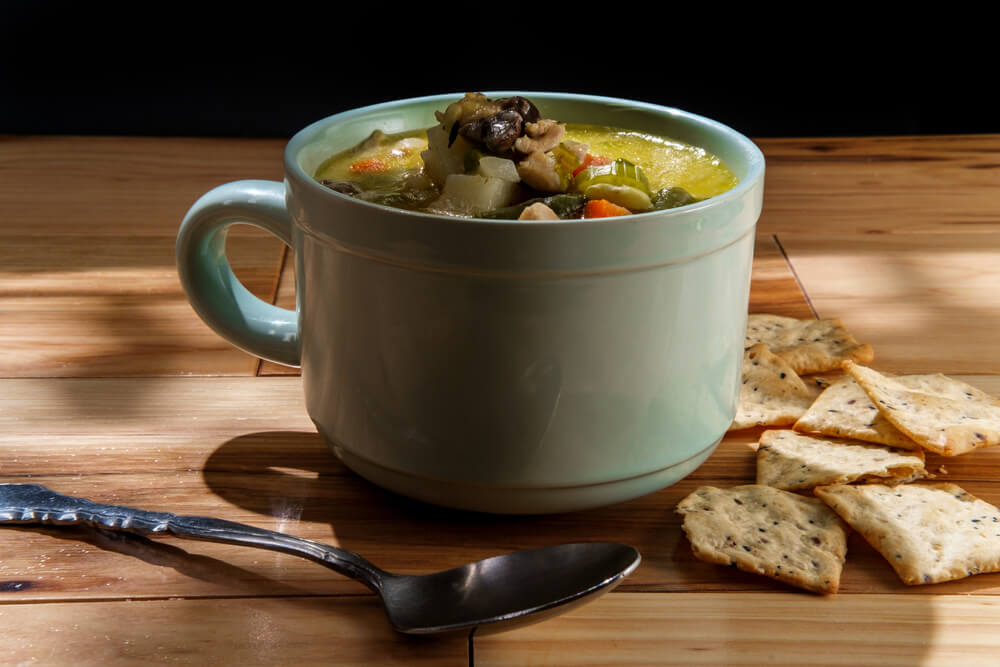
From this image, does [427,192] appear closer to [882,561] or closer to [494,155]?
[494,155]

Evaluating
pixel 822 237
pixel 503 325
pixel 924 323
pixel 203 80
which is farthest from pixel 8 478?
pixel 203 80

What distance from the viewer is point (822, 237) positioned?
1533 mm

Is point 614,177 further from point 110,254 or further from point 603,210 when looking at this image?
point 110,254

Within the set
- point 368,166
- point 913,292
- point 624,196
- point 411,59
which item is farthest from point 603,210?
point 411,59

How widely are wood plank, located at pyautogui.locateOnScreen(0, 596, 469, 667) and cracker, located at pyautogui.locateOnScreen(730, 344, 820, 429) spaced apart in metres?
0.41

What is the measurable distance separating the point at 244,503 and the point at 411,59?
2.15m

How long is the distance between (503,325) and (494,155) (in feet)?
0.55

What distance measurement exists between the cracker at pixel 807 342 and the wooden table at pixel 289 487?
0.05 m

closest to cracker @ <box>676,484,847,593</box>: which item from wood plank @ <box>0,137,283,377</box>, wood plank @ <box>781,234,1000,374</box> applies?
wood plank @ <box>781,234,1000,374</box>

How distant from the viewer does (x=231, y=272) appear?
0.95 metres

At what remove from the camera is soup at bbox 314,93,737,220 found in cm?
81

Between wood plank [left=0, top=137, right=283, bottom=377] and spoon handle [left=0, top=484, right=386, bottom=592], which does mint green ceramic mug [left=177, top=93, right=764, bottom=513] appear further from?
wood plank [left=0, top=137, right=283, bottom=377]

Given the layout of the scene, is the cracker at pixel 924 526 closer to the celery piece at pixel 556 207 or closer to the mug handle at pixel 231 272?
the celery piece at pixel 556 207

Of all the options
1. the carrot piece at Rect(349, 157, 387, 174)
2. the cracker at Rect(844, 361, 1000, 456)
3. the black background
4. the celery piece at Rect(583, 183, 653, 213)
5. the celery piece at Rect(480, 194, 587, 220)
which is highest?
the celery piece at Rect(583, 183, 653, 213)
